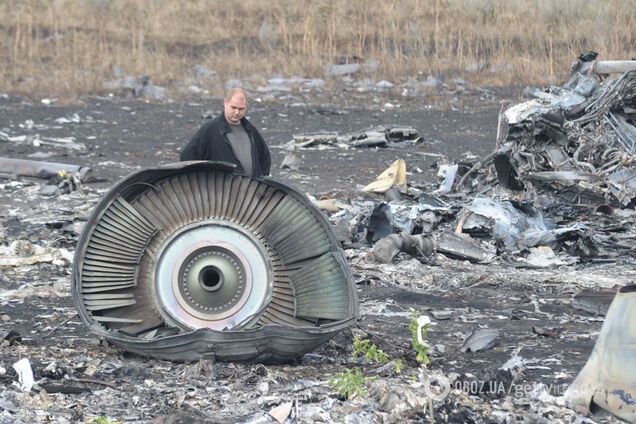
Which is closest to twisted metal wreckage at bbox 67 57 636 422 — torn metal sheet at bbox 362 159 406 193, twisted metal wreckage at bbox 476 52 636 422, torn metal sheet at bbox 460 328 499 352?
torn metal sheet at bbox 460 328 499 352

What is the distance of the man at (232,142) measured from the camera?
305 inches

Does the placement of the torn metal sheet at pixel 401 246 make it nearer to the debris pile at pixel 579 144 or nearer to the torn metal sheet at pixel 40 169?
the debris pile at pixel 579 144

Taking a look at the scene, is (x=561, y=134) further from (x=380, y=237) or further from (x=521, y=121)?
(x=380, y=237)

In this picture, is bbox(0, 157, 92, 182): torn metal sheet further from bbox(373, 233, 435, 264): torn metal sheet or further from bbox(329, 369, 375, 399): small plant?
bbox(329, 369, 375, 399): small plant

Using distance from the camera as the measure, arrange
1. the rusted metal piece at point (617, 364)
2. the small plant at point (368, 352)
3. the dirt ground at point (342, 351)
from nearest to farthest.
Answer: the rusted metal piece at point (617, 364)
the dirt ground at point (342, 351)
the small plant at point (368, 352)

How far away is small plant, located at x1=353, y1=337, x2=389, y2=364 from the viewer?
7230 mm

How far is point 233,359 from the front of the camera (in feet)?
22.9

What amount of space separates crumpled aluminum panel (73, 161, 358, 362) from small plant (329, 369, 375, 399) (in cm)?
56

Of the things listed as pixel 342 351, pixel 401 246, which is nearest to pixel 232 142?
pixel 342 351

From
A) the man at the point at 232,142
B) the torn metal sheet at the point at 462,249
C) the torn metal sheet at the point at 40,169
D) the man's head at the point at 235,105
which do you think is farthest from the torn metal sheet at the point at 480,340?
the torn metal sheet at the point at 40,169

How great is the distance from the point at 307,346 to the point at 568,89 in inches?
326

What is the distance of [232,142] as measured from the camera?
25.7 feet

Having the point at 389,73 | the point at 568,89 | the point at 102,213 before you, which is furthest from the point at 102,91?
the point at 102,213

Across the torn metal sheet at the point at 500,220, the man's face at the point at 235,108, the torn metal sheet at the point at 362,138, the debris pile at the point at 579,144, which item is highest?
the man's face at the point at 235,108
